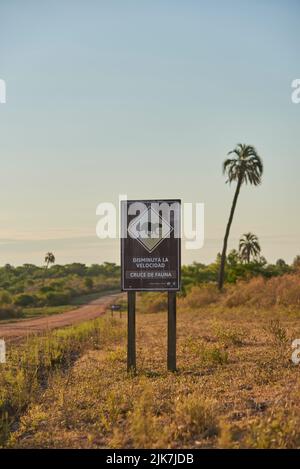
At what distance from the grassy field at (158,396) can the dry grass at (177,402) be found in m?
0.01

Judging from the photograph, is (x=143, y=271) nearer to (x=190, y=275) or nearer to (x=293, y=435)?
(x=293, y=435)

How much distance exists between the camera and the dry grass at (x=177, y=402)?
7863 millimetres

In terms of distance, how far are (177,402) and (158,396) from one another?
3.25ft

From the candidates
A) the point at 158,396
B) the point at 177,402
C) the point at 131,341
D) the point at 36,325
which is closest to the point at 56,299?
the point at 36,325

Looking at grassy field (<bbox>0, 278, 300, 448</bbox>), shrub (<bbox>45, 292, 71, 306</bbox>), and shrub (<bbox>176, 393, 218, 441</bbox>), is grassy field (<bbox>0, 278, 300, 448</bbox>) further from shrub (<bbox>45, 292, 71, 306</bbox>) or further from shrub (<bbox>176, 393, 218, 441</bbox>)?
shrub (<bbox>45, 292, 71, 306</bbox>)

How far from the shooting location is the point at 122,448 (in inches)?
308

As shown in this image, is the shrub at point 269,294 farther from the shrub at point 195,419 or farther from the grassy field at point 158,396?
the shrub at point 195,419

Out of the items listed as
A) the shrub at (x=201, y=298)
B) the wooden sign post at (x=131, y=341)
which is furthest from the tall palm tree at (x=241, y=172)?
the wooden sign post at (x=131, y=341)

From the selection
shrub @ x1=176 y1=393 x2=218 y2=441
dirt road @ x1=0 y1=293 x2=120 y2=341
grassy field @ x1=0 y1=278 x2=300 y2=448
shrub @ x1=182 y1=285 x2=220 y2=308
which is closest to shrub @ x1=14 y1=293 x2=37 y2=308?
dirt road @ x1=0 y1=293 x2=120 y2=341

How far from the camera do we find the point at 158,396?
33.3ft

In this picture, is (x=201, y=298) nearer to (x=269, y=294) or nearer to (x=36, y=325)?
(x=269, y=294)

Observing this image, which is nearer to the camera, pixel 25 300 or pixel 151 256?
pixel 151 256

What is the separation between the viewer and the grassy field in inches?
313
